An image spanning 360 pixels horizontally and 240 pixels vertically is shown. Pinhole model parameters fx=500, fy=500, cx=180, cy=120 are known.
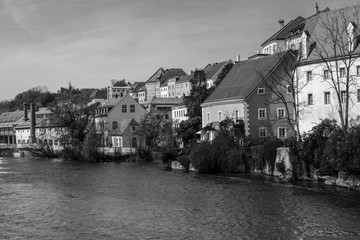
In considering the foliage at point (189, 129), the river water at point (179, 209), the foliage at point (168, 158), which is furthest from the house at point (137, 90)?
the river water at point (179, 209)

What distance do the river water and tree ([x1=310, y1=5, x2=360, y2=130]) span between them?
35.7ft

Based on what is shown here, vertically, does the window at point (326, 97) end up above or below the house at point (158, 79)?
below

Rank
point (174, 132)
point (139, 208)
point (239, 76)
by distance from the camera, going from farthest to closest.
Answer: point (174, 132)
point (239, 76)
point (139, 208)

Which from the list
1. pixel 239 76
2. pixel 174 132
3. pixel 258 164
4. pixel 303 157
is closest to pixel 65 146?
pixel 174 132

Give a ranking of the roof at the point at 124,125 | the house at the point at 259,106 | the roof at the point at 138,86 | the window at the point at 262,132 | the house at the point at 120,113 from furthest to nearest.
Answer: the roof at the point at 138,86 → the house at the point at 120,113 → the roof at the point at 124,125 → the window at the point at 262,132 → the house at the point at 259,106

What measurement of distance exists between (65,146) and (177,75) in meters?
73.5

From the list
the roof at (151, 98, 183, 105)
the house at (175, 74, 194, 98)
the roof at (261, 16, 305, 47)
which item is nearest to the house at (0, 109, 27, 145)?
the house at (175, 74, 194, 98)

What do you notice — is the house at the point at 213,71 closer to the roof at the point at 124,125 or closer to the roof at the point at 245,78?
the roof at the point at 124,125

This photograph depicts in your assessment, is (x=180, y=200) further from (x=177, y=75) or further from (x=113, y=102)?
(x=177, y=75)

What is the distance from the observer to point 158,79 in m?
144

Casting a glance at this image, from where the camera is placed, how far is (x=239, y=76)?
184 feet

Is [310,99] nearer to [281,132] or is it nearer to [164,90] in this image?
[281,132]

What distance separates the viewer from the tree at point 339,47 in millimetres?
40719

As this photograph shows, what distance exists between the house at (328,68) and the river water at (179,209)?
1042 cm
